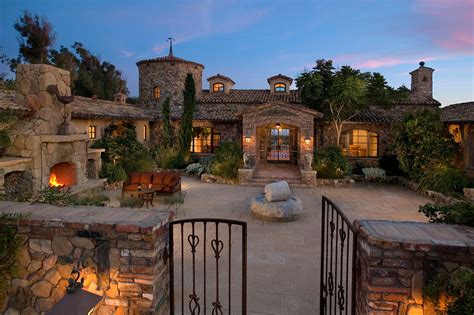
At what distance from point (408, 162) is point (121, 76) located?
111 ft

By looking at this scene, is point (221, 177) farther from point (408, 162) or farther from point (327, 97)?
point (408, 162)

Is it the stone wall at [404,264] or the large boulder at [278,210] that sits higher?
the stone wall at [404,264]

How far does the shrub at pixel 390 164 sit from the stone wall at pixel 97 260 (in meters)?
16.7

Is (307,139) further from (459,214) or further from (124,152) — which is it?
(459,214)

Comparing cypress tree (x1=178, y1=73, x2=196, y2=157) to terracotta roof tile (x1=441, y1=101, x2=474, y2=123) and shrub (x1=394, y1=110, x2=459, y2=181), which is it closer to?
shrub (x1=394, y1=110, x2=459, y2=181)

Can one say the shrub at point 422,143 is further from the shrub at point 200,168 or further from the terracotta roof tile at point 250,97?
the shrub at point 200,168

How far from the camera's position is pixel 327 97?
17.8 m

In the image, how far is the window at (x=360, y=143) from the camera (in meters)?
20.0

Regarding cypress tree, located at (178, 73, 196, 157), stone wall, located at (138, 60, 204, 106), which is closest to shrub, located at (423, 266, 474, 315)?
cypress tree, located at (178, 73, 196, 157)

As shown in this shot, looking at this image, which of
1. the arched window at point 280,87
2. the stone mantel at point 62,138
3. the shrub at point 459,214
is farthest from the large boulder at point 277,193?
the arched window at point 280,87

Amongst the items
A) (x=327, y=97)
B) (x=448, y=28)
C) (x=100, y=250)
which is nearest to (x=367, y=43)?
(x=327, y=97)

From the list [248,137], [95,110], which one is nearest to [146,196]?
[95,110]

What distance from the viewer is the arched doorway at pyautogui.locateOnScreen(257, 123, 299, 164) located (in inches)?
858

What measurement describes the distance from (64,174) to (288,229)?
901 centimetres
